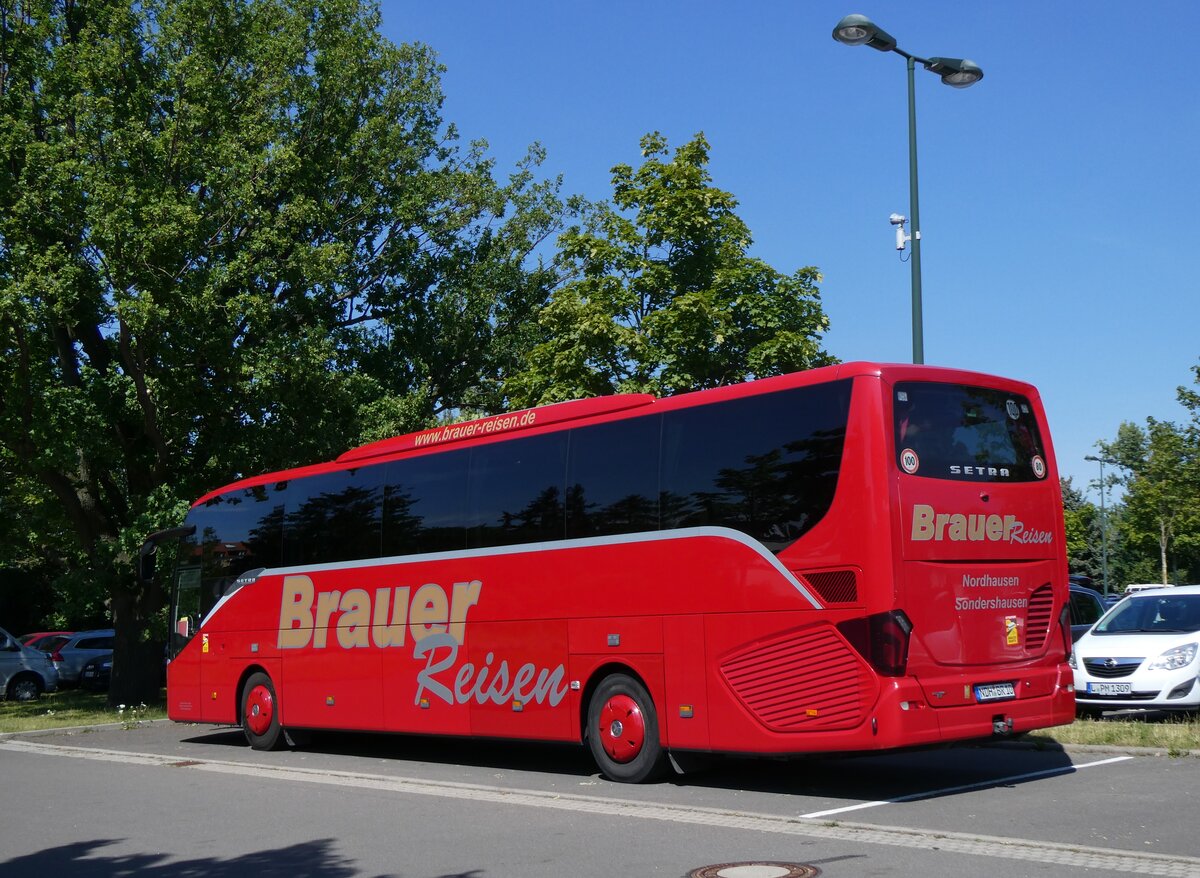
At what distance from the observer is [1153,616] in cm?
1742

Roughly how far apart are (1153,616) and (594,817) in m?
10.4

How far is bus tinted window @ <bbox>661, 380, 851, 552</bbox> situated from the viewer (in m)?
10.8

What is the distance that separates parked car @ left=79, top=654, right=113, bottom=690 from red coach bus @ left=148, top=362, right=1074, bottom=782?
23.4 meters

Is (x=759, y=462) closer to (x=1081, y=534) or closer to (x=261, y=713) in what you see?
(x=261, y=713)

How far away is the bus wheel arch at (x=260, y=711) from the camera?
1756cm

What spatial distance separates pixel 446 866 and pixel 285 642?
952 centimetres

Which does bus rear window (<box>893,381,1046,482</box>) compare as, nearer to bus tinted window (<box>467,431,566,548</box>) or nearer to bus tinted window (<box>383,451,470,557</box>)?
bus tinted window (<box>467,431,566,548</box>)

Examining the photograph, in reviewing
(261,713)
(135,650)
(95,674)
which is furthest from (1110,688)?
A: (95,674)

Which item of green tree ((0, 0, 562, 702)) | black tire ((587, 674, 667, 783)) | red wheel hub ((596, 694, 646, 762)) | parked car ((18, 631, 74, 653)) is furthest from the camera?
parked car ((18, 631, 74, 653))

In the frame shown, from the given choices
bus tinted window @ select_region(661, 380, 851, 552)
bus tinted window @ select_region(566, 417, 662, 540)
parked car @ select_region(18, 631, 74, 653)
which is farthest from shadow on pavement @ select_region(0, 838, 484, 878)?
parked car @ select_region(18, 631, 74, 653)

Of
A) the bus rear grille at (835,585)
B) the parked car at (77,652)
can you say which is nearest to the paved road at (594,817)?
the bus rear grille at (835,585)

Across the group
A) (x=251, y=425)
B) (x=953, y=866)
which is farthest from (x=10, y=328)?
(x=953, y=866)

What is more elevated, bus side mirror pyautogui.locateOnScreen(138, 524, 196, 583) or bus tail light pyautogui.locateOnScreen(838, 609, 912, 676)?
bus side mirror pyautogui.locateOnScreen(138, 524, 196, 583)

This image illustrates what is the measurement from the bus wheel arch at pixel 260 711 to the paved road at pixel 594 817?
2.02m
